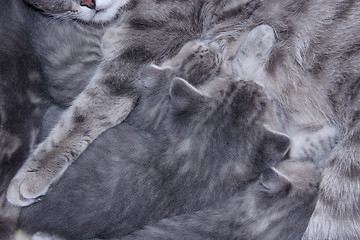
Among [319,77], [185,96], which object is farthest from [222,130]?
[319,77]

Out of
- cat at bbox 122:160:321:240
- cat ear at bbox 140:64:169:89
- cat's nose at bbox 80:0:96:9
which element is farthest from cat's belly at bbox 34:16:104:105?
cat at bbox 122:160:321:240

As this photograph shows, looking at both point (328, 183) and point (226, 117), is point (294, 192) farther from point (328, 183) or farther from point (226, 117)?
point (226, 117)

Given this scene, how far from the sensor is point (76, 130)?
188cm

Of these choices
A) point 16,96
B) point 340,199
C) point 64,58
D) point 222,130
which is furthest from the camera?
point 64,58

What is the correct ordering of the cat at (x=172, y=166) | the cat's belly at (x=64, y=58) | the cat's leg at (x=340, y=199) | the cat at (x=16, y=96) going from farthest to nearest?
the cat's belly at (x=64, y=58), the cat at (x=16, y=96), the cat at (x=172, y=166), the cat's leg at (x=340, y=199)

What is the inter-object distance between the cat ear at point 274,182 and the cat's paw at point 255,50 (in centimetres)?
40

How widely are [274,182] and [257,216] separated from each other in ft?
0.46

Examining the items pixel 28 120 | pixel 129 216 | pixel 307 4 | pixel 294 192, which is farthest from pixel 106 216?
pixel 307 4

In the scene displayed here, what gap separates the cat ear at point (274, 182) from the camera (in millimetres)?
1755

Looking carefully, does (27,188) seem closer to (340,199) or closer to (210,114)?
(210,114)

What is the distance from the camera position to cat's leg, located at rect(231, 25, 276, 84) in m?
1.88

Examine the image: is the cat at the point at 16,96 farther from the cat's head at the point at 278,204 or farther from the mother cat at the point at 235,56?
the cat's head at the point at 278,204

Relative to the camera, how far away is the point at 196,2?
1984mm

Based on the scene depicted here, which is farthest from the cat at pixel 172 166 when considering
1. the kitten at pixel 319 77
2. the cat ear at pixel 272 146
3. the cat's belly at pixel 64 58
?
the cat's belly at pixel 64 58
